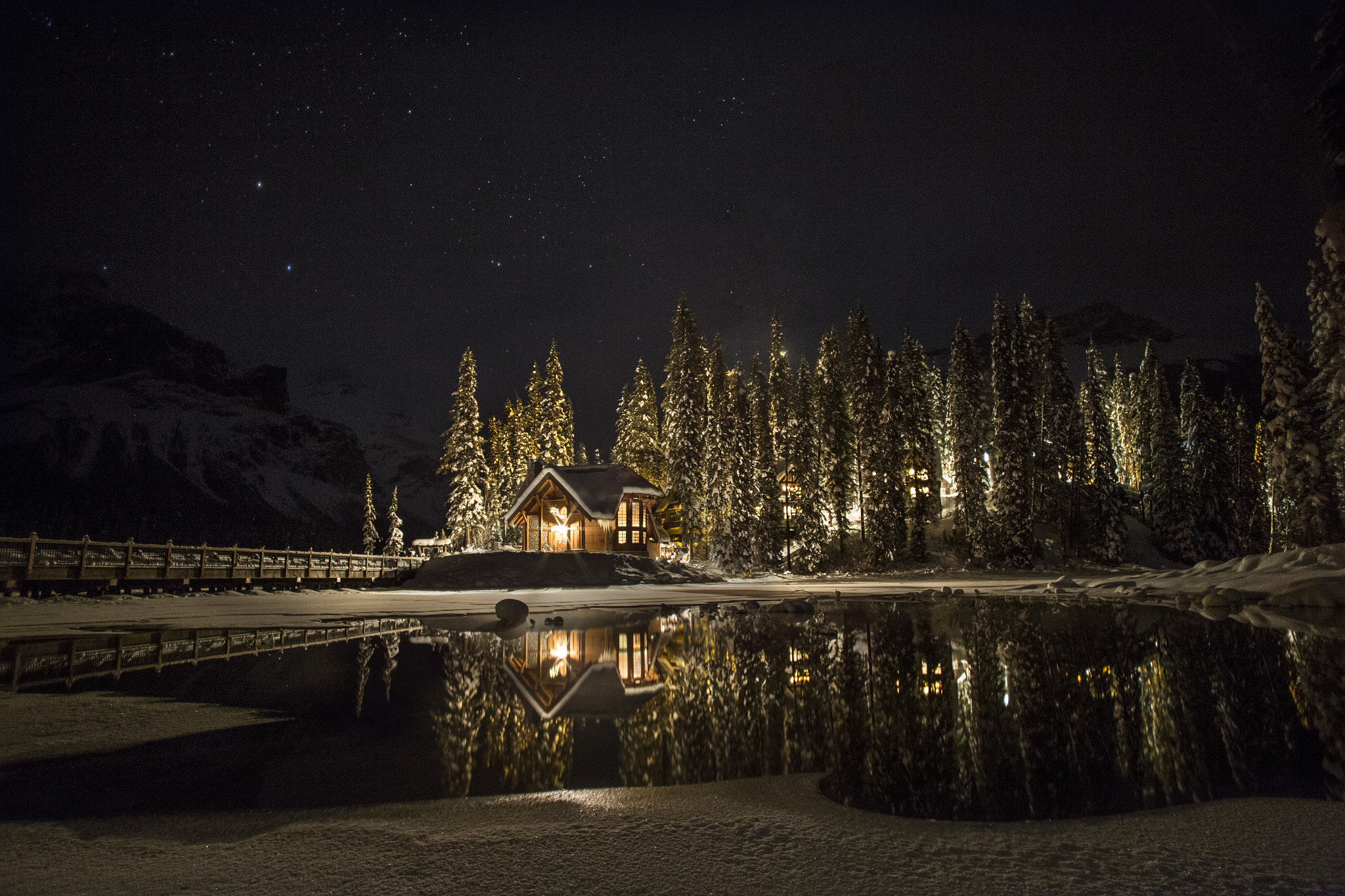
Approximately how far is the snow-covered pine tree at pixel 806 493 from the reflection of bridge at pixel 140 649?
3834 centimetres

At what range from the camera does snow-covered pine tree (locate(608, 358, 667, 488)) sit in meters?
64.0

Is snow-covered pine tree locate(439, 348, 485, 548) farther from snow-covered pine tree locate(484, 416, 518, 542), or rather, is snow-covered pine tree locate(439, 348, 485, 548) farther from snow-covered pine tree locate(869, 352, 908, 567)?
snow-covered pine tree locate(869, 352, 908, 567)

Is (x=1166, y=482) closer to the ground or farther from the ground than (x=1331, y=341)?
closer to the ground

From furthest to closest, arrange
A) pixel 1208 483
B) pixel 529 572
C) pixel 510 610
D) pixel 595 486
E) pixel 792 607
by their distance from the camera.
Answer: pixel 1208 483 < pixel 595 486 < pixel 529 572 < pixel 792 607 < pixel 510 610

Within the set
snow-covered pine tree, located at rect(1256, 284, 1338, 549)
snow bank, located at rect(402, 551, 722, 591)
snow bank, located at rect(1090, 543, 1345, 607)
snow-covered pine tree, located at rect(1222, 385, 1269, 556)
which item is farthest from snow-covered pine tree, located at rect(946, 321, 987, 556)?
snow bank, located at rect(402, 551, 722, 591)

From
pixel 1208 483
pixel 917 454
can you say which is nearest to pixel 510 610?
pixel 917 454

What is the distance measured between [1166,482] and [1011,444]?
1554 centimetres

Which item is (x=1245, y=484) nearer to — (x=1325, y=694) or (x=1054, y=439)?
(x=1054, y=439)

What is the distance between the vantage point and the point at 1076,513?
50.0 m

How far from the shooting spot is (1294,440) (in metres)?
37.1

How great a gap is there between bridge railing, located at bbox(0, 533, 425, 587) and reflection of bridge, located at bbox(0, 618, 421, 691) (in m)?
13.8

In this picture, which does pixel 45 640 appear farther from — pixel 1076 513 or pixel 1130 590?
pixel 1076 513

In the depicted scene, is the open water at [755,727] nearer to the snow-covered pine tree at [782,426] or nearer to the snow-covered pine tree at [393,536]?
the snow-covered pine tree at [782,426]

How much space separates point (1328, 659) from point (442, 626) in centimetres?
1625
